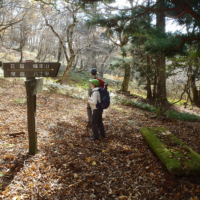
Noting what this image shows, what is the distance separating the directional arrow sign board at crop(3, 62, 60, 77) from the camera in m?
3.57

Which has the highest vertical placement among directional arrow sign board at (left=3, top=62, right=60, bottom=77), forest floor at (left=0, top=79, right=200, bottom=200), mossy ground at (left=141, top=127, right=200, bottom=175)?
directional arrow sign board at (left=3, top=62, right=60, bottom=77)

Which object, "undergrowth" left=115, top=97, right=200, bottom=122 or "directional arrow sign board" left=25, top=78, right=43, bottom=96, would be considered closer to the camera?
"directional arrow sign board" left=25, top=78, right=43, bottom=96

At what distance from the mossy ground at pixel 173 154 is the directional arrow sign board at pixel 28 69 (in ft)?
10.7

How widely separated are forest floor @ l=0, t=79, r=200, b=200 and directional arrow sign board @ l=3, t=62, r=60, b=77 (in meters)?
1.98

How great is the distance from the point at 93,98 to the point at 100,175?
2122mm

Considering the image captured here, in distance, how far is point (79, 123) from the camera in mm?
6738

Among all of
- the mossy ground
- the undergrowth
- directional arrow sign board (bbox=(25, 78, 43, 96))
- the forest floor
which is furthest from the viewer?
the undergrowth

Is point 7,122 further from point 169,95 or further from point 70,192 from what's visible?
point 169,95

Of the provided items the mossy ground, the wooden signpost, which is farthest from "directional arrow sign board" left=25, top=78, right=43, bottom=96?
the mossy ground

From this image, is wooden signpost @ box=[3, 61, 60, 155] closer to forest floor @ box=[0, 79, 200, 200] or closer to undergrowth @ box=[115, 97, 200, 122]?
forest floor @ box=[0, 79, 200, 200]

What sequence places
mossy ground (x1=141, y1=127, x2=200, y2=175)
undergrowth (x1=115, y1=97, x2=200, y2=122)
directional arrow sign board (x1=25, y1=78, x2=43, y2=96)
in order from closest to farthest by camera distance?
1. mossy ground (x1=141, y1=127, x2=200, y2=175)
2. directional arrow sign board (x1=25, y1=78, x2=43, y2=96)
3. undergrowth (x1=115, y1=97, x2=200, y2=122)

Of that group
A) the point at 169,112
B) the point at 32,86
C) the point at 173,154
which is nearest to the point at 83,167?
the point at 173,154

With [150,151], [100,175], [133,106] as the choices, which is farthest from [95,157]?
[133,106]

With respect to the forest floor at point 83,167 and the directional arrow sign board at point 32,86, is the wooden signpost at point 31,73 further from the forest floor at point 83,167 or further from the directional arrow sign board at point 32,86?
the forest floor at point 83,167
